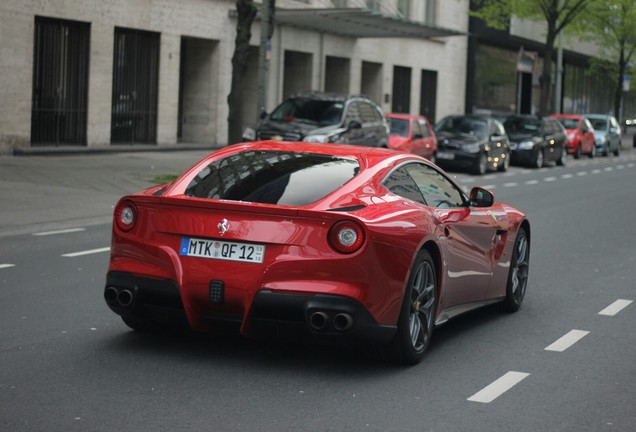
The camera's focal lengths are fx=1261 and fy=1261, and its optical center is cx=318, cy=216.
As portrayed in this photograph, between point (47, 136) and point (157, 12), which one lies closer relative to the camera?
point (47, 136)

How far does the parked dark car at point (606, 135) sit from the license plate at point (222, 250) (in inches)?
1737

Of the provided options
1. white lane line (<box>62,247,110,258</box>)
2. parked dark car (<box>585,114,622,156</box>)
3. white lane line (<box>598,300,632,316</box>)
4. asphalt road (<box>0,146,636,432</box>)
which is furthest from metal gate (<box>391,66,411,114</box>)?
white lane line (<box>598,300,632,316</box>)

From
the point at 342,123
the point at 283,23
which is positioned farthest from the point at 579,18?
the point at 342,123

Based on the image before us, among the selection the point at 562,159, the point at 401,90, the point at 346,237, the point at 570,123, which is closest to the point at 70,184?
the point at 346,237

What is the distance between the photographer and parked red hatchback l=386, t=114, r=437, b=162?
98.7ft

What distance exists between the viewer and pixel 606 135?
166 ft

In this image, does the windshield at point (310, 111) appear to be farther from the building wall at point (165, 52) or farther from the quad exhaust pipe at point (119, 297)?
the quad exhaust pipe at point (119, 297)

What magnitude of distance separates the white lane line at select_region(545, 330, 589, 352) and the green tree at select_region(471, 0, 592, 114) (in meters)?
37.8

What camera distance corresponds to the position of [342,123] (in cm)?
2584

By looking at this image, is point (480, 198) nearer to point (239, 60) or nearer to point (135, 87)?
point (239, 60)

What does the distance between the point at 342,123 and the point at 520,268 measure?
15.9m

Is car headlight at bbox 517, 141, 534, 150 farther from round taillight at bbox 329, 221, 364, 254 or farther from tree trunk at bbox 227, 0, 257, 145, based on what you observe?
round taillight at bbox 329, 221, 364, 254

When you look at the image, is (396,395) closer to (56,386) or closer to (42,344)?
(56,386)

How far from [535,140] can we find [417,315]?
29.8 meters
